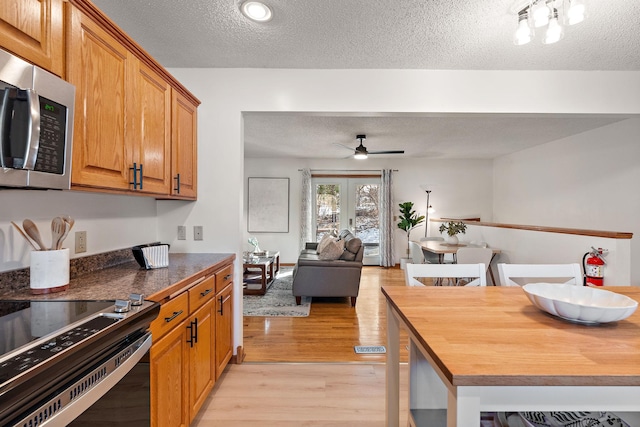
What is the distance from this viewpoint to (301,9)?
70.9 inches

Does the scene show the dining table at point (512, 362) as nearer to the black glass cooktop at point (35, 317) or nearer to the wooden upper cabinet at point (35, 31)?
the black glass cooktop at point (35, 317)

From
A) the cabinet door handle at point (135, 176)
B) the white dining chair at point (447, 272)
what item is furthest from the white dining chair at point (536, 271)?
the cabinet door handle at point (135, 176)

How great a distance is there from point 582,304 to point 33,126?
2016 mm

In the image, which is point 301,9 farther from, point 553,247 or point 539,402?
point 553,247

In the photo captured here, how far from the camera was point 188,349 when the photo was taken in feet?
5.32

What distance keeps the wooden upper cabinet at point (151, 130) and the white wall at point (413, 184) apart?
4.79 m

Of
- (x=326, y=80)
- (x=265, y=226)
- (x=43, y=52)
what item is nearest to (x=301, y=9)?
(x=326, y=80)

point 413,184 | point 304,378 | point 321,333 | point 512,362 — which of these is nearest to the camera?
point 512,362

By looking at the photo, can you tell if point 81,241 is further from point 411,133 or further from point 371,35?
point 411,133

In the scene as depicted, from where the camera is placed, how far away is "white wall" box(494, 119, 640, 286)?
3795 mm

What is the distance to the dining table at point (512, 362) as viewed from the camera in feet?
2.45

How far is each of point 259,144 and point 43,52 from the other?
14.2 ft

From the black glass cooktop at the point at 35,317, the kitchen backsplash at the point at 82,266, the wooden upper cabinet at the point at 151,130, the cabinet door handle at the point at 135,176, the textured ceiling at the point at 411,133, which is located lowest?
the black glass cooktop at the point at 35,317

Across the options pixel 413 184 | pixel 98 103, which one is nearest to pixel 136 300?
pixel 98 103
